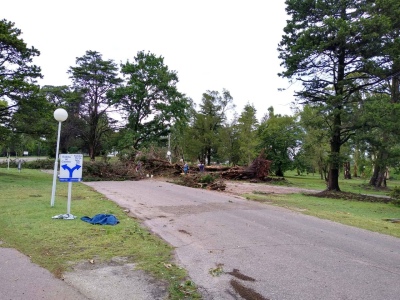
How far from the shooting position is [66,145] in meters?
47.3

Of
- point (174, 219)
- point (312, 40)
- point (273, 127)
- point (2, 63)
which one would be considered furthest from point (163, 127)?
point (174, 219)

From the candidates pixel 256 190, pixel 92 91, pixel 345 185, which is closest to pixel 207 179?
pixel 256 190

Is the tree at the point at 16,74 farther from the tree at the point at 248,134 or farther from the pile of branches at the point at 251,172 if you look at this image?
the tree at the point at 248,134

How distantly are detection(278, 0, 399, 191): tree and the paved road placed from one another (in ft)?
41.3

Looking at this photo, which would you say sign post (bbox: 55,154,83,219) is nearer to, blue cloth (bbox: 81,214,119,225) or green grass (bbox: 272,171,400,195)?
blue cloth (bbox: 81,214,119,225)

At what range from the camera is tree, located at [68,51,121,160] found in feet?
148

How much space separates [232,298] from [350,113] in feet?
60.0

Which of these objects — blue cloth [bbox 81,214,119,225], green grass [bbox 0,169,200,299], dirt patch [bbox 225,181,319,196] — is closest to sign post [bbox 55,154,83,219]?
green grass [bbox 0,169,200,299]

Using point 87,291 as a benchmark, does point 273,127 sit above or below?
above

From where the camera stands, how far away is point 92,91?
46.7 metres

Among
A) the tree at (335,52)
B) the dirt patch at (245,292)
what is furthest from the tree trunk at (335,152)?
the dirt patch at (245,292)

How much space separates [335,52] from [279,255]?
17648 mm

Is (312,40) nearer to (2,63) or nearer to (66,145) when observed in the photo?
(2,63)

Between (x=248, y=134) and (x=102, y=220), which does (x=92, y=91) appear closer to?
(x=248, y=134)
